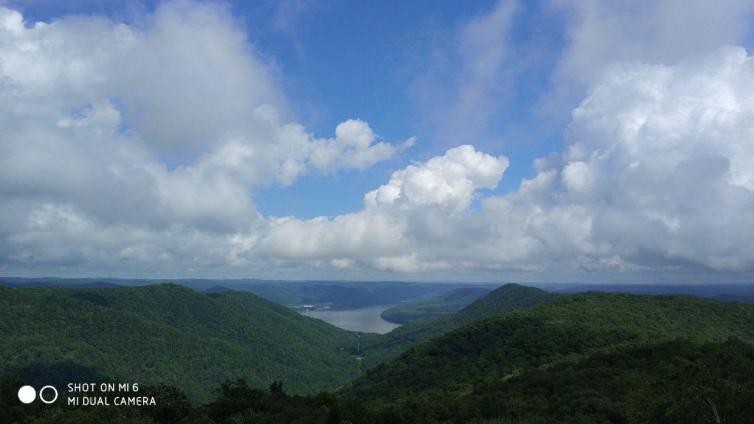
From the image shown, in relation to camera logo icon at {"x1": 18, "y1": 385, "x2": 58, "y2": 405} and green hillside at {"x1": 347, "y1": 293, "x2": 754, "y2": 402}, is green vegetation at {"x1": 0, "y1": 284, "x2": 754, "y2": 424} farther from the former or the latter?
camera logo icon at {"x1": 18, "y1": 385, "x2": 58, "y2": 405}

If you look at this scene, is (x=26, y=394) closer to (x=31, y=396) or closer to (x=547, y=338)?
(x=31, y=396)

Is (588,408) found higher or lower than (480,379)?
higher

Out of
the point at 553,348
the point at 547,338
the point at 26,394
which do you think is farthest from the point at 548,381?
the point at 26,394

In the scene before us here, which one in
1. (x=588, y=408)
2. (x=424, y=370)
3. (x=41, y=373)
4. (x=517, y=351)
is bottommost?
(x=41, y=373)

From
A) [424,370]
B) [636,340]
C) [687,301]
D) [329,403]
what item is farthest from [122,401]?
[687,301]

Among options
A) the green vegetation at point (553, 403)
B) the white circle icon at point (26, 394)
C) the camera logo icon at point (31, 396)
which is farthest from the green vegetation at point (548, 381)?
the white circle icon at point (26, 394)

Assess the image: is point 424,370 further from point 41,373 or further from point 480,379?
point 41,373
